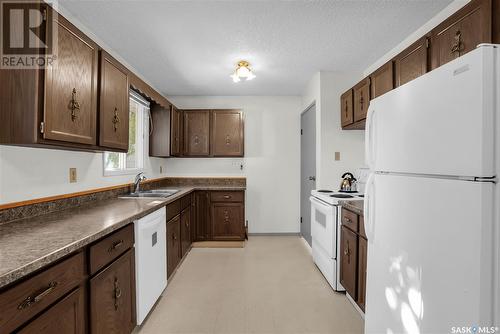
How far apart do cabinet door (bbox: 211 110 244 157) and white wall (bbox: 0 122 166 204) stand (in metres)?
2.01

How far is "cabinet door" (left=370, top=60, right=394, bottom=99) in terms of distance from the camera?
89.1 inches

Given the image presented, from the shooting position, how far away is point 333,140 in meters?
3.30

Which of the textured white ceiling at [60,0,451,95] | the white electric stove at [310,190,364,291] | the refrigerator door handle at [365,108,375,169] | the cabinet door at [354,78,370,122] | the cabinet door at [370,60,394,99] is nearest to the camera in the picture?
the refrigerator door handle at [365,108,375,169]

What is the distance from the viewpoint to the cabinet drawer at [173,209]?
2.65m

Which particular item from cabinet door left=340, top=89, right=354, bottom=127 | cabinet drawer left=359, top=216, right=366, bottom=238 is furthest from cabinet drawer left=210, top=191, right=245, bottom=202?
cabinet drawer left=359, top=216, right=366, bottom=238

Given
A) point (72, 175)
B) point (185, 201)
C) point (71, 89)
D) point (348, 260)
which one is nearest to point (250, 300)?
point (348, 260)

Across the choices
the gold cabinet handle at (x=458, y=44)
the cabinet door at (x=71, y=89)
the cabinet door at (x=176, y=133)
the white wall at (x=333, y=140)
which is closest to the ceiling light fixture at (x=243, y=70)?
the white wall at (x=333, y=140)

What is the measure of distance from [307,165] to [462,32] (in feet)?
8.69

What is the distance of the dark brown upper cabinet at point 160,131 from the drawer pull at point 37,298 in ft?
9.30

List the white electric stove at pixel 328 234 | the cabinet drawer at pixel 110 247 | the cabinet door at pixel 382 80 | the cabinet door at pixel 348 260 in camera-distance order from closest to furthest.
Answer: the cabinet drawer at pixel 110 247 < the cabinet door at pixel 348 260 < the cabinet door at pixel 382 80 < the white electric stove at pixel 328 234

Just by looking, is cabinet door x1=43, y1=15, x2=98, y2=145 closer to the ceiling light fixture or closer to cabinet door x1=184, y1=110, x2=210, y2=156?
the ceiling light fixture

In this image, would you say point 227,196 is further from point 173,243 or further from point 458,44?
point 458,44

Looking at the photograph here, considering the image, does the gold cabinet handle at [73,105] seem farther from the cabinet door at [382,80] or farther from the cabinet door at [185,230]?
the cabinet door at [382,80]

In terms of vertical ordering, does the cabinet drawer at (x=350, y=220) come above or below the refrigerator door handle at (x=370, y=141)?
below
